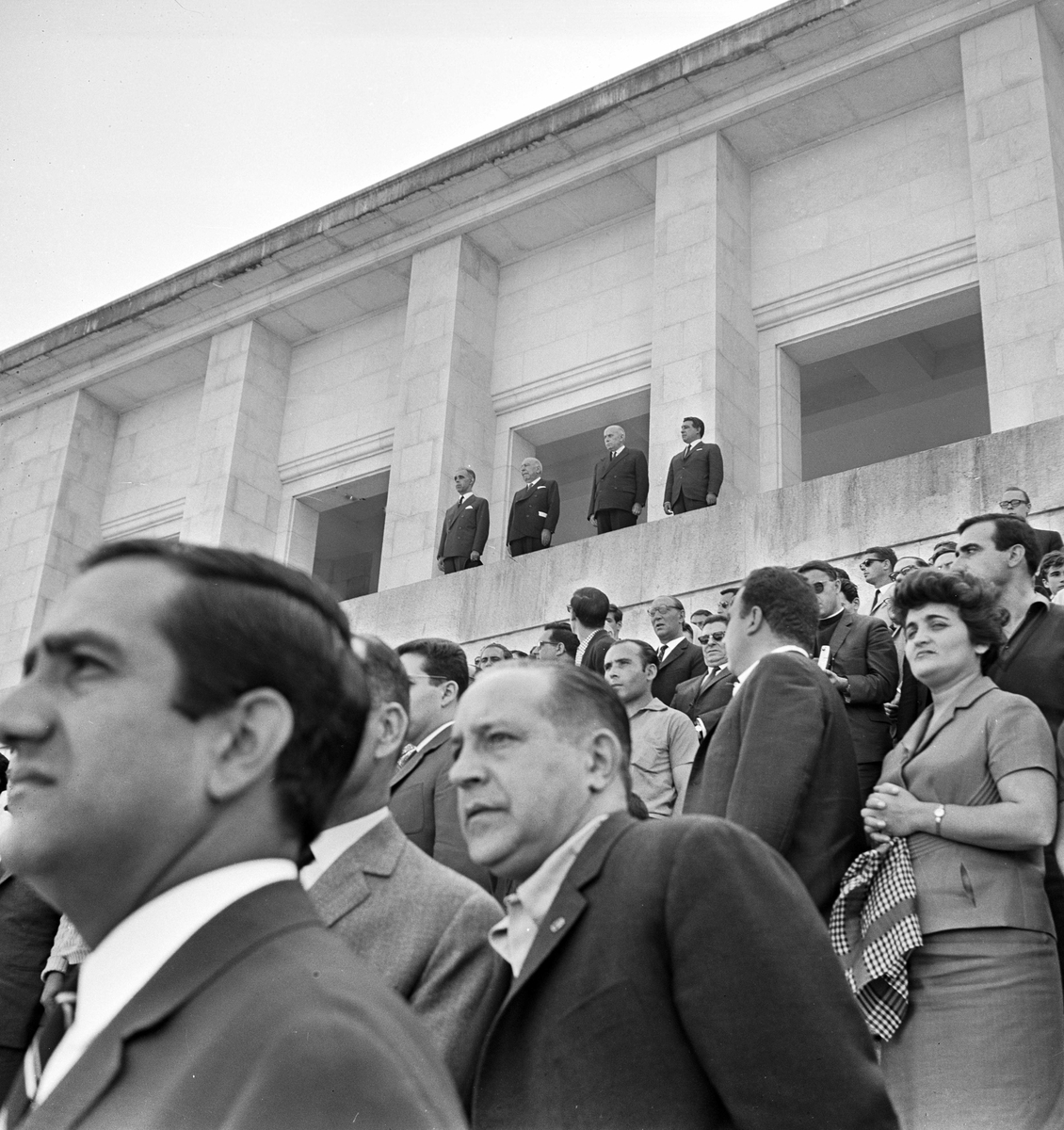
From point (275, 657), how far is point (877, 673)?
176 inches

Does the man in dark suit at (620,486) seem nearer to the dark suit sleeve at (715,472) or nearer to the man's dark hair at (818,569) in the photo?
the dark suit sleeve at (715,472)

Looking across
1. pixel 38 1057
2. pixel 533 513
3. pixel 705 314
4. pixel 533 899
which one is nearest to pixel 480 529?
pixel 533 513

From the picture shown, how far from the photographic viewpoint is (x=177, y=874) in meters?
1.37

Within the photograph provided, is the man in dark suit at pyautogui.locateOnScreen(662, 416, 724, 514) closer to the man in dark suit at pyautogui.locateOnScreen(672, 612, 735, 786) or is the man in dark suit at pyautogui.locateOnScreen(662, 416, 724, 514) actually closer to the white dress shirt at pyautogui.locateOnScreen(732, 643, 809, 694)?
the man in dark suit at pyautogui.locateOnScreen(672, 612, 735, 786)

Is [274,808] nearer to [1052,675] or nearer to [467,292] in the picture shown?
[1052,675]

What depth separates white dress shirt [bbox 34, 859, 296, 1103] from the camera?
4.26 ft

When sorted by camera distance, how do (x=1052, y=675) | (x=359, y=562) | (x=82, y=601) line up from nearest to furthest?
(x=82, y=601) < (x=1052, y=675) < (x=359, y=562)

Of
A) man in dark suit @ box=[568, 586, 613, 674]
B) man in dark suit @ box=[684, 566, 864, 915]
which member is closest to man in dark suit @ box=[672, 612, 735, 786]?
man in dark suit @ box=[568, 586, 613, 674]

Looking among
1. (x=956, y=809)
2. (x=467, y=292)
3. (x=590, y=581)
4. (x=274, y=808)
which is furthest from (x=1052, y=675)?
(x=467, y=292)

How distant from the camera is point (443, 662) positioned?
470 centimetres

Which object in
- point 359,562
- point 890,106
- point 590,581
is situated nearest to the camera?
point 590,581

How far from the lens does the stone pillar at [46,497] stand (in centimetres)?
2519

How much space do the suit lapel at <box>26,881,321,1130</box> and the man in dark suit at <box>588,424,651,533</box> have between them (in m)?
14.3

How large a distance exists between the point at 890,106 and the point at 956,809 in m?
17.9
